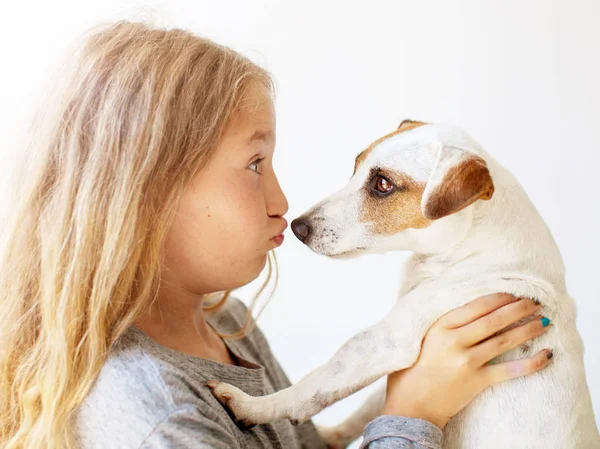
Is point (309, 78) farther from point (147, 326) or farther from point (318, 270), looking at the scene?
point (147, 326)

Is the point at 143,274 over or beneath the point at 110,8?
beneath

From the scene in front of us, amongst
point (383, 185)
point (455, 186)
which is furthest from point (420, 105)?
point (455, 186)

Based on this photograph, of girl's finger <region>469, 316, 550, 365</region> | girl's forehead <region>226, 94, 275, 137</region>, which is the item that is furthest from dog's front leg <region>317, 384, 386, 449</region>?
girl's forehead <region>226, 94, 275, 137</region>

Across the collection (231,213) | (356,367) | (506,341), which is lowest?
(356,367)

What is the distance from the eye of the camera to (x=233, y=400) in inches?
51.0

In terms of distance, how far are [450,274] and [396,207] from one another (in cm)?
18

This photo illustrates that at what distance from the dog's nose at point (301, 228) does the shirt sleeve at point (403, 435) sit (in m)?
0.42

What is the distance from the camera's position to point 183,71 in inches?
49.8

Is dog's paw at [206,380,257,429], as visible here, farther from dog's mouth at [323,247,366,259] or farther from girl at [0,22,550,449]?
dog's mouth at [323,247,366,259]

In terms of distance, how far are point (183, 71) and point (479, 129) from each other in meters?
1.54

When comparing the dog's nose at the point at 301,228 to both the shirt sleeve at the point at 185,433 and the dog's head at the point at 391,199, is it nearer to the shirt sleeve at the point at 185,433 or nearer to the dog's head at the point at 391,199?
the dog's head at the point at 391,199

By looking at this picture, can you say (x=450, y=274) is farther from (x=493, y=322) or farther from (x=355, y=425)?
(x=355, y=425)

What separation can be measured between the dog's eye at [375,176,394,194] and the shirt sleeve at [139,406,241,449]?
24.1 inches

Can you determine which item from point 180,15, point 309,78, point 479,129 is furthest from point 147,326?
point 479,129
